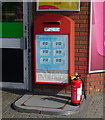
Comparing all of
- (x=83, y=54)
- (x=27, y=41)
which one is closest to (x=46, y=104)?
(x=83, y=54)

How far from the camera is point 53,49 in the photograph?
5461mm

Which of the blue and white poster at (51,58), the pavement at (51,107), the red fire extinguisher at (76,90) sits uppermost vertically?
the blue and white poster at (51,58)

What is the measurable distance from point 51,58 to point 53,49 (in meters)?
0.19

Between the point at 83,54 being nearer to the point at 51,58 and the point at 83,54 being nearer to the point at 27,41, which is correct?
the point at 51,58

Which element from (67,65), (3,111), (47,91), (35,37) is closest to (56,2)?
(35,37)

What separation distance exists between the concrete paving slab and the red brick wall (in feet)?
0.95

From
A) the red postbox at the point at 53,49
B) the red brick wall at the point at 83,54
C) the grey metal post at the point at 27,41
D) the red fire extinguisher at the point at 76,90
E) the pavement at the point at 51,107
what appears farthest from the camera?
the grey metal post at the point at 27,41

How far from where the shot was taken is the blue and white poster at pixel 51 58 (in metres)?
5.41

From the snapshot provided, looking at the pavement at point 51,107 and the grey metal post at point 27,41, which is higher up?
the grey metal post at point 27,41

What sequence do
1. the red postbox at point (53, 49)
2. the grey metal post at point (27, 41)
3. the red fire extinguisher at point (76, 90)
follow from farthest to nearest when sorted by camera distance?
the grey metal post at point (27, 41) < the red postbox at point (53, 49) < the red fire extinguisher at point (76, 90)

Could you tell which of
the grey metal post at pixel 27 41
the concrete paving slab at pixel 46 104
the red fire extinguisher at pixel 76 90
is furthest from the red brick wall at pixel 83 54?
the red fire extinguisher at pixel 76 90

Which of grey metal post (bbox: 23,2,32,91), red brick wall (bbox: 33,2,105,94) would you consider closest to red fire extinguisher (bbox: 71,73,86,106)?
red brick wall (bbox: 33,2,105,94)

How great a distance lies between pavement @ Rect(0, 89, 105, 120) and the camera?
466 cm

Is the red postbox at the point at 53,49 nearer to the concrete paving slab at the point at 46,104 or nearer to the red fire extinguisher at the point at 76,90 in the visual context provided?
the concrete paving slab at the point at 46,104
